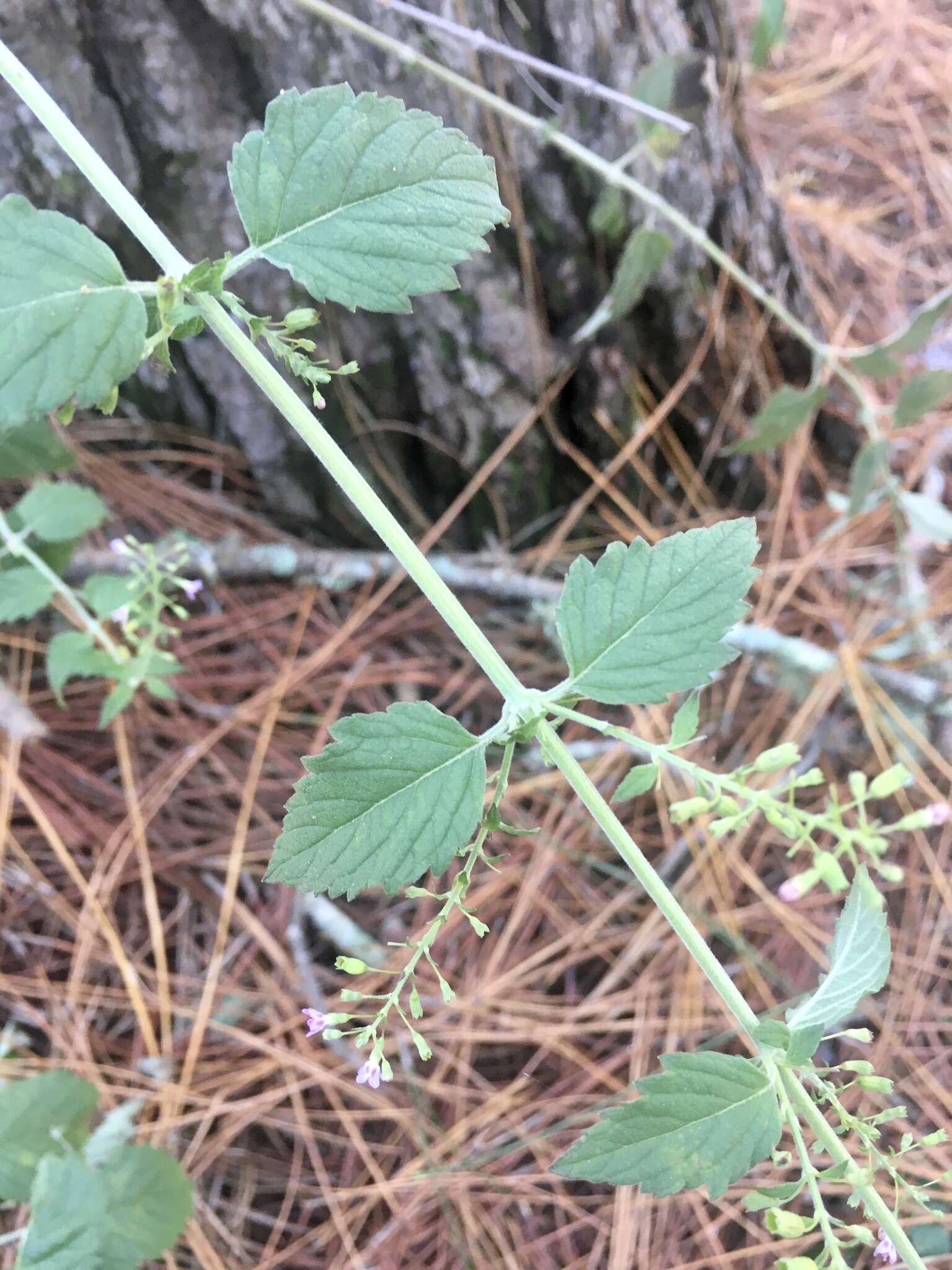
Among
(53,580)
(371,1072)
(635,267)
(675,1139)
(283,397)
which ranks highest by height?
(283,397)

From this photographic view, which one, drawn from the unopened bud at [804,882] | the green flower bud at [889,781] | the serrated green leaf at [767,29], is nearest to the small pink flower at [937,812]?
the green flower bud at [889,781]

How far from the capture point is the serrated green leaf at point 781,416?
1691 mm

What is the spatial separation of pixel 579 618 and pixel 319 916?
3.82 ft

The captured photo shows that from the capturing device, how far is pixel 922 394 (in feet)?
5.49

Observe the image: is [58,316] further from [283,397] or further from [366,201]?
→ [366,201]

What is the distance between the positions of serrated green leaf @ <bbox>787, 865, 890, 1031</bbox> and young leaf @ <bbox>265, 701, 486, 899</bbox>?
42 cm

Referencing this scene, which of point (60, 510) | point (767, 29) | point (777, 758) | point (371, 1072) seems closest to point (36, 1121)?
point (371, 1072)

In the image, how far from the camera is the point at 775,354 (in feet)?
6.72

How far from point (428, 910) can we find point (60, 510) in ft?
3.47

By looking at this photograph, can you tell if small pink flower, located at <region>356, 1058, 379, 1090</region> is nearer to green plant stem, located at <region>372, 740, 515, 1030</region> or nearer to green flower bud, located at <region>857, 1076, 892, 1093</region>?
green plant stem, located at <region>372, 740, 515, 1030</region>

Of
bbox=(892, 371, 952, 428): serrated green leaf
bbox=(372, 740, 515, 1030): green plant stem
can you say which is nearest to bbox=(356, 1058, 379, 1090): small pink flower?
bbox=(372, 740, 515, 1030): green plant stem

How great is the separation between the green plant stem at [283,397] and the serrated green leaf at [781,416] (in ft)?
3.42

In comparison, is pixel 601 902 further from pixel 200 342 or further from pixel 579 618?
pixel 200 342

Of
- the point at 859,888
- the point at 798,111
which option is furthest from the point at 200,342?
the point at 798,111
